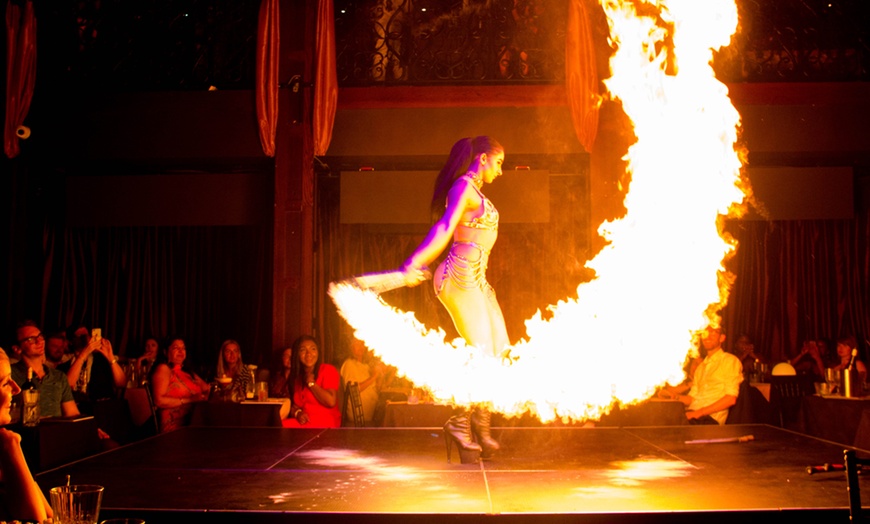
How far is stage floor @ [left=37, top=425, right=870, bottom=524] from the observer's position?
103 inches

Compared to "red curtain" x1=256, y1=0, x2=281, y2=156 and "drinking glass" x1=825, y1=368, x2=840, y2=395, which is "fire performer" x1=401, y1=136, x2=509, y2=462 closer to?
"drinking glass" x1=825, y1=368, x2=840, y2=395

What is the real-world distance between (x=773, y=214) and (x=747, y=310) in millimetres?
1854

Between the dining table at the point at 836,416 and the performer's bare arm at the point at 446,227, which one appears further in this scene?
the dining table at the point at 836,416

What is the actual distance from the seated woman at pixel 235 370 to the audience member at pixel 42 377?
1.11 m

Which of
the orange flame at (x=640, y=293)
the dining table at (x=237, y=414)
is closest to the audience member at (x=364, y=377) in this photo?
the dining table at (x=237, y=414)

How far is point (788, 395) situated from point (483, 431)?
407 cm

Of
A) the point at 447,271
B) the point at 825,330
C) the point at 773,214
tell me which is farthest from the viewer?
the point at 825,330

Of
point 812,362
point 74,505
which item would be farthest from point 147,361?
point 812,362

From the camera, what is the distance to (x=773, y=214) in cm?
807

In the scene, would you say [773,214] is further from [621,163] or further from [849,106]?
[621,163]

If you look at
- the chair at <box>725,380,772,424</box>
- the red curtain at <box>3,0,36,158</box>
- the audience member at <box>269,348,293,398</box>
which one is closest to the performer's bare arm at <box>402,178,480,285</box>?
the audience member at <box>269,348,293,398</box>

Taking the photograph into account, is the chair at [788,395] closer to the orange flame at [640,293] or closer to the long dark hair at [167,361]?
the orange flame at [640,293]

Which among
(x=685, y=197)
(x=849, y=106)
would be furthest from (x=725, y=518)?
(x=849, y=106)

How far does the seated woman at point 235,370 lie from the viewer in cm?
567
